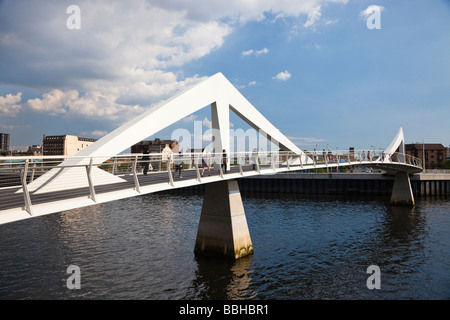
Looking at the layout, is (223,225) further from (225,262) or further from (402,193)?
(402,193)

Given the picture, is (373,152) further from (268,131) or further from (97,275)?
(97,275)

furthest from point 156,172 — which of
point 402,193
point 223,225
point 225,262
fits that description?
point 402,193

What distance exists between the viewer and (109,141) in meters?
13.4

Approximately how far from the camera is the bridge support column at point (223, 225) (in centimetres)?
1744

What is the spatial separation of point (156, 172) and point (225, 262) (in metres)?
7.53

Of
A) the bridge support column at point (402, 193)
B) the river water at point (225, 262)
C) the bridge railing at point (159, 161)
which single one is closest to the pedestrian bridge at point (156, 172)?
the bridge railing at point (159, 161)

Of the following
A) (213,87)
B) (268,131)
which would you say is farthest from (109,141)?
(268,131)

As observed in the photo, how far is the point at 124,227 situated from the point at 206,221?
10.8 metres

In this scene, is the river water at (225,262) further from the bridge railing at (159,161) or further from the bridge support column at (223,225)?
the bridge railing at (159,161)

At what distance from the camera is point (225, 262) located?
17.1m

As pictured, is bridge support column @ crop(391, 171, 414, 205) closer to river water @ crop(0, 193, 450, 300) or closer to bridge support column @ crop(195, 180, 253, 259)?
river water @ crop(0, 193, 450, 300)

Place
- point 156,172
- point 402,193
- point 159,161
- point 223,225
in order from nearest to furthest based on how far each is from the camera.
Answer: point 159,161
point 223,225
point 156,172
point 402,193

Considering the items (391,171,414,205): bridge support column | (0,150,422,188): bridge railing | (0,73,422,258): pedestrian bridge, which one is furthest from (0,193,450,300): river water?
(391,171,414,205): bridge support column

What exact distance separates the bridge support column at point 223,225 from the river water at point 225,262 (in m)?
0.76
